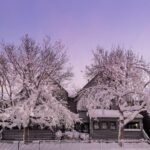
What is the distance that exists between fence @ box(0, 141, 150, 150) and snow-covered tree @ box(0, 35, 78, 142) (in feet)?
7.44

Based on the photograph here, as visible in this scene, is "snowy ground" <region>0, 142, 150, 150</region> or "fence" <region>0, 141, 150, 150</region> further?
"fence" <region>0, 141, 150, 150</region>

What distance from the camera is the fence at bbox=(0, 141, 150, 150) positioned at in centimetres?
2870

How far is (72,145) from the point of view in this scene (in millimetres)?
30484

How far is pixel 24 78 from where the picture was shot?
1309 inches

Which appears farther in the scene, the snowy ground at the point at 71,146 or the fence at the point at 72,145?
the fence at the point at 72,145

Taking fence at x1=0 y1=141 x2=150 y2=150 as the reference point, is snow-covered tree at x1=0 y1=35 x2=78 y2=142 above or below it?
above

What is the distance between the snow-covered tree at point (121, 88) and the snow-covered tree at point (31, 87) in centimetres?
368

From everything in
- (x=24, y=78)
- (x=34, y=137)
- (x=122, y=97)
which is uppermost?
(x=24, y=78)

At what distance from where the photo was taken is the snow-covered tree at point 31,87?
3175cm

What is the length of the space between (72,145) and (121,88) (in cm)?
854

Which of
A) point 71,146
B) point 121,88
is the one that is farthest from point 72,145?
point 121,88

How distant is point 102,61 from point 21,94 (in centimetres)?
1148

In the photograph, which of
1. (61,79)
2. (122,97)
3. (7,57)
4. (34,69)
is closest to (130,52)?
(122,97)

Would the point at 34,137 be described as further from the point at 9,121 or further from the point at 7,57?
the point at 7,57
